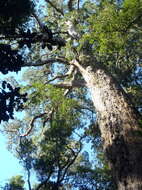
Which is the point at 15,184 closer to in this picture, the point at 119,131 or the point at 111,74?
the point at 111,74

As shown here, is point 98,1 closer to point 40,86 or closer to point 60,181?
point 40,86

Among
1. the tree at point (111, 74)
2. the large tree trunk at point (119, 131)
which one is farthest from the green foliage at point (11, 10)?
the large tree trunk at point (119, 131)

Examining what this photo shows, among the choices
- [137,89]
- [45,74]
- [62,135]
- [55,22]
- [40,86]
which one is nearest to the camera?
[40,86]

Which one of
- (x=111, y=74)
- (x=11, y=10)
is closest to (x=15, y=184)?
(x=111, y=74)

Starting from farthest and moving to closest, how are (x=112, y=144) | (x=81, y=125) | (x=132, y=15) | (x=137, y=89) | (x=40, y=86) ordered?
(x=81, y=125)
(x=137, y=89)
(x=40, y=86)
(x=132, y=15)
(x=112, y=144)

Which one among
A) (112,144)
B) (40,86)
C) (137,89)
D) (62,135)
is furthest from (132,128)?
(62,135)

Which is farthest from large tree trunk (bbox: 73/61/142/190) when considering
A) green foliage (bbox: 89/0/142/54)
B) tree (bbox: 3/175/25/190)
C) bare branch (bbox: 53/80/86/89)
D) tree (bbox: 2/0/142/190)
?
tree (bbox: 3/175/25/190)

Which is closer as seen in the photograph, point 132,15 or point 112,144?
point 112,144

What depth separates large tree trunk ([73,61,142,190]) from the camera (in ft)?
16.6

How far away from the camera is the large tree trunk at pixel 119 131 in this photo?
507 centimetres

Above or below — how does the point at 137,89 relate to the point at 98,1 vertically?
below

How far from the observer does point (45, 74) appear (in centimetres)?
1552

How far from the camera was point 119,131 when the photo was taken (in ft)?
19.4

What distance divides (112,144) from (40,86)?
4681mm
